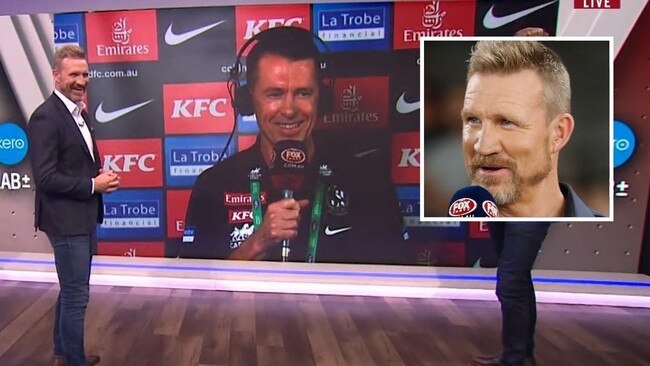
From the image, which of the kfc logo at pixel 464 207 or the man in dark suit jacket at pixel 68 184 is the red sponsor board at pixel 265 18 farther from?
the kfc logo at pixel 464 207

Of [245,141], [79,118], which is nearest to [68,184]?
[79,118]

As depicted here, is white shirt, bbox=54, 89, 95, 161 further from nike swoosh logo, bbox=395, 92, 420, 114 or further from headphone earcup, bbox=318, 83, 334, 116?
nike swoosh logo, bbox=395, 92, 420, 114

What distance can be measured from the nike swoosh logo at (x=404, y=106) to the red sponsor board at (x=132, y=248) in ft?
6.77

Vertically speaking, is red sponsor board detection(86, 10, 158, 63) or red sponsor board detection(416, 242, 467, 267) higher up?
red sponsor board detection(86, 10, 158, 63)

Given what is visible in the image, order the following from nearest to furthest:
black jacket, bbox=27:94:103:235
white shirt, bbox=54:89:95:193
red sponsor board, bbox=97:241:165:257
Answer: black jacket, bbox=27:94:103:235 < white shirt, bbox=54:89:95:193 < red sponsor board, bbox=97:241:165:257

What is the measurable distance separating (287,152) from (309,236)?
0.65 m

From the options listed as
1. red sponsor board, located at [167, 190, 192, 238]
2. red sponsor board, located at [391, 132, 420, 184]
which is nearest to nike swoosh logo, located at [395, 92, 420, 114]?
red sponsor board, located at [391, 132, 420, 184]

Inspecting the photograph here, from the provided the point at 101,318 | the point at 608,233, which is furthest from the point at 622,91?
the point at 101,318

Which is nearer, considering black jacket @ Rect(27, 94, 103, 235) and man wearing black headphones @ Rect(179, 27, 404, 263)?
black jacket @ Rect(27, 94, 103, 235)

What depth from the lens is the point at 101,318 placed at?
315cm

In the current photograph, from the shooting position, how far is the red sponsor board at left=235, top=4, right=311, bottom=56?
3.53 metres

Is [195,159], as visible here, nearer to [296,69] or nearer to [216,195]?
[216,195]

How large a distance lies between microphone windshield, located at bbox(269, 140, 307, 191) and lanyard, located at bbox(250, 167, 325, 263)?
5.0 inches

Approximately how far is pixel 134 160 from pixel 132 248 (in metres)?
0.69
